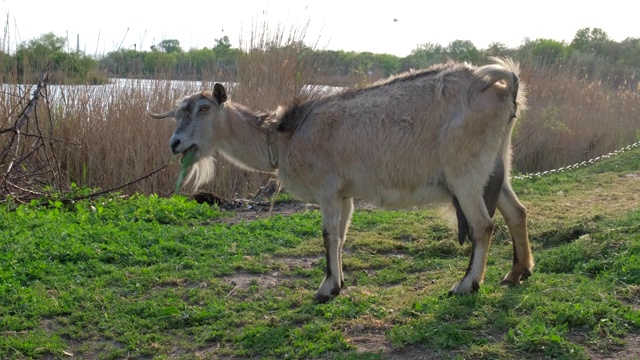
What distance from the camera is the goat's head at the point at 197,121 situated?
6250 millimetres

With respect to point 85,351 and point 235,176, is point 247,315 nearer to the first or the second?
point 85,351

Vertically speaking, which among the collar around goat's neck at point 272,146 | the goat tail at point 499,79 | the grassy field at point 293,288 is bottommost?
the grassy field at point 293,288

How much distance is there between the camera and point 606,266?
571 centimetres

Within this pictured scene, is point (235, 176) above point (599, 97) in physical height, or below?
below

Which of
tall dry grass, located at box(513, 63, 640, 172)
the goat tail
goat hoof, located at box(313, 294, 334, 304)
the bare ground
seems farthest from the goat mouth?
tall dry grass, located at box(513, 63, 640, 172)

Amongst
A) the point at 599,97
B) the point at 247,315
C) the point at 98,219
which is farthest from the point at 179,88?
the point at 599,97

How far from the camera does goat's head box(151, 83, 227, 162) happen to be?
6.25 m

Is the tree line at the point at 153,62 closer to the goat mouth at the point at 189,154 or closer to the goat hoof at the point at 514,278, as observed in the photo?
the goat mouth at the point at 189,154

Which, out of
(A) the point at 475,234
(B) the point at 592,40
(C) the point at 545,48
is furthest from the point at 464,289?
(B) the point at 592,40

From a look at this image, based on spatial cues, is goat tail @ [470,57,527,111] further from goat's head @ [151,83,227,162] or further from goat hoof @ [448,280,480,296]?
goat's head @ [151,83,227,162]

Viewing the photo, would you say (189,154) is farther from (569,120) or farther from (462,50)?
(462,50)

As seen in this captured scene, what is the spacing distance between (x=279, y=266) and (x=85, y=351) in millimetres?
2044

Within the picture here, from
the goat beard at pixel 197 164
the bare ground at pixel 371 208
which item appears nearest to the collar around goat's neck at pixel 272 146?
the goat beard at pixel 197 164

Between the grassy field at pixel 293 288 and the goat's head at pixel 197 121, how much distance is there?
3.35 ft
